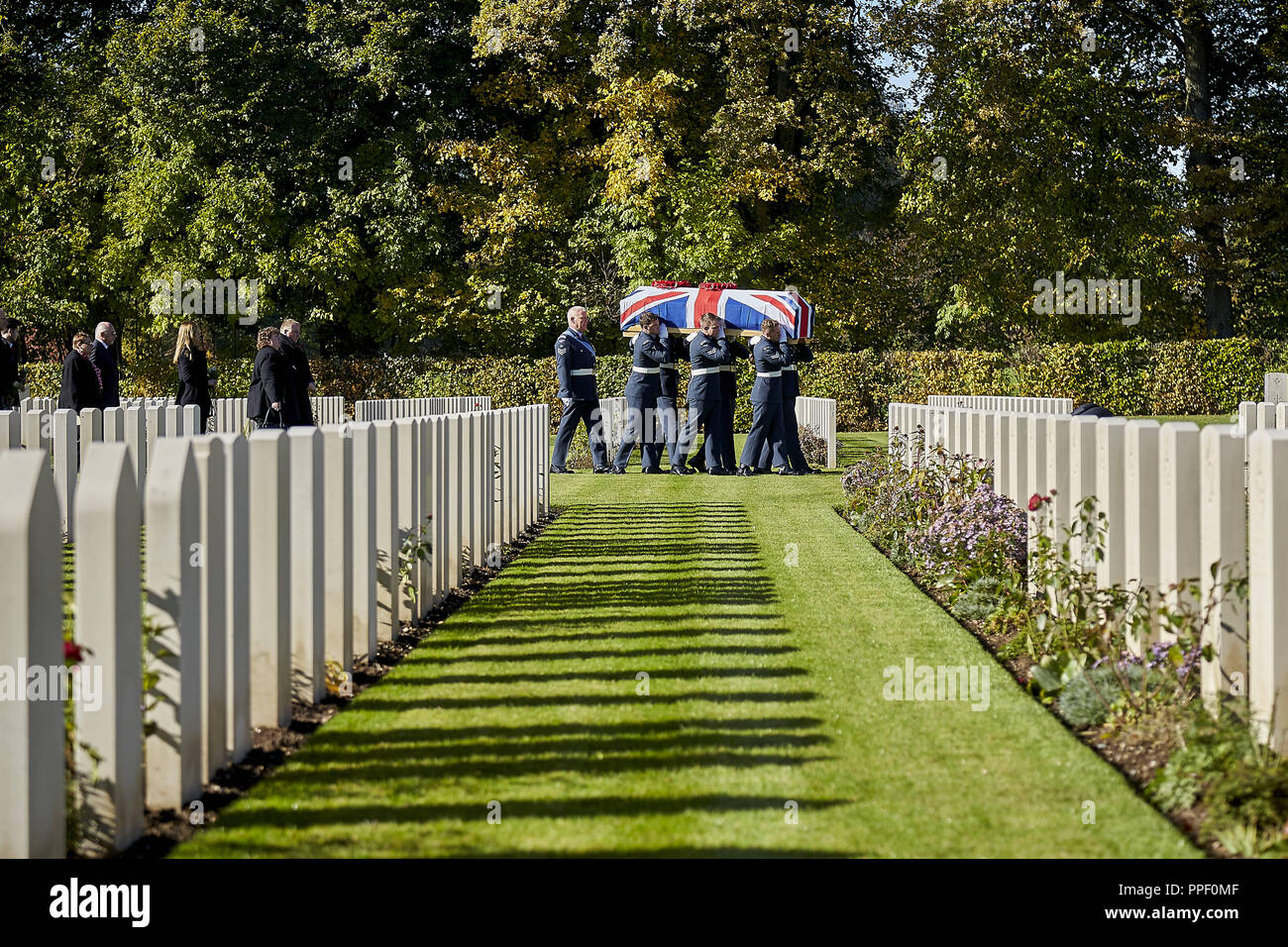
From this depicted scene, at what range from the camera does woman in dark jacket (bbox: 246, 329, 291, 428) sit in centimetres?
1344

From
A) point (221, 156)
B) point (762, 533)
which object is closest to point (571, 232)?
point (221, 156)

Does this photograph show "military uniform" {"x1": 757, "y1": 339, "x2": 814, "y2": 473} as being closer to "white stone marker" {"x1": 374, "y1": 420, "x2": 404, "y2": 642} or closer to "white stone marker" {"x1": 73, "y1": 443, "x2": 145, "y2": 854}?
"white stone marker" {"x1": 374, "y1": 420, "x2": 404, "y2": 642}

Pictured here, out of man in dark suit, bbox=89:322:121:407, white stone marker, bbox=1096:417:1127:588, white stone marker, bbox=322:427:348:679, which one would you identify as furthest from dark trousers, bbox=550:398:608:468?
white stone marker, bbox=1096:417:1127:588

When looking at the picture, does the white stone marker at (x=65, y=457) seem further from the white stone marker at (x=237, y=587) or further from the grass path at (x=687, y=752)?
the white stone marker at (x=237, y=587)

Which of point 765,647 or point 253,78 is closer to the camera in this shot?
point 765,647

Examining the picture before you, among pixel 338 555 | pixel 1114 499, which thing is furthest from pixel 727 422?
pixel 338 555

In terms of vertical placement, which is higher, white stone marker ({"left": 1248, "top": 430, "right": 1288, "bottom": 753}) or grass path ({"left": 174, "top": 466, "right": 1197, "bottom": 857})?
white stone marker ({"left": 1248, "top": 430, "right": 1288, "bottom": 753})

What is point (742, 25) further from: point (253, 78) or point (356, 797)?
point (356, 797)

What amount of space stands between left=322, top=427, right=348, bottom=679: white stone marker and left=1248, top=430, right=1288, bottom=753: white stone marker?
11.9 feet

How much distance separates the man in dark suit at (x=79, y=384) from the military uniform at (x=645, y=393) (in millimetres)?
6595

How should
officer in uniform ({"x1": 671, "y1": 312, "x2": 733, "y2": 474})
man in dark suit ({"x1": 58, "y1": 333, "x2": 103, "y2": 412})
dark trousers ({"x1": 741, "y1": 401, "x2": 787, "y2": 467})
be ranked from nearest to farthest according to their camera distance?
1. man in dark suit ({"x1": 58, "y1": 333, "x2": 103, "y2": 412})
2. officer in uniform ({"x1": 671, "y1": 312, "x2": 733, "y2": 474})
3. dark trousers ({"x1": 741, "y1": 401, "x2": 787, "y2": 467})
